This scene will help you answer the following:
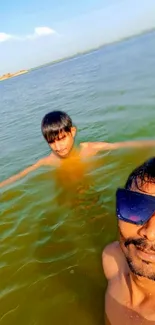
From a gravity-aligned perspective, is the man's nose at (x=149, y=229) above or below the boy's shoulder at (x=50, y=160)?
above

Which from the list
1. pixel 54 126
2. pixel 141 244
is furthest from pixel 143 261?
pixel 54 126

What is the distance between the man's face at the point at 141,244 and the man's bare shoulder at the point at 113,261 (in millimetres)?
602

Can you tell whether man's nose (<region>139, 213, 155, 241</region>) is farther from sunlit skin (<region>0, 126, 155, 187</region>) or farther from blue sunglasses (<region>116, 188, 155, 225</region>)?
sunlit skin (<region>0, 126, 155, 187</region>)

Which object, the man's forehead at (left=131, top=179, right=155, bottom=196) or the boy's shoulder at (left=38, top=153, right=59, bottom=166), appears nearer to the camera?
the man's forehead at (left=131, top=179, right=155, bottom=196)

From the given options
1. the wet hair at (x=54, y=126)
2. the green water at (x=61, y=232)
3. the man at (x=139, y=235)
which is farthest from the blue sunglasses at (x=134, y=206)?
the wet hair at (x=54, y=126)

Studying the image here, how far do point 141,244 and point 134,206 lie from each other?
0.67 ft

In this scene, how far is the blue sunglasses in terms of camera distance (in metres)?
1.78

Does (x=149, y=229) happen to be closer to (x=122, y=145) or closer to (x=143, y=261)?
(x=143, y=261)

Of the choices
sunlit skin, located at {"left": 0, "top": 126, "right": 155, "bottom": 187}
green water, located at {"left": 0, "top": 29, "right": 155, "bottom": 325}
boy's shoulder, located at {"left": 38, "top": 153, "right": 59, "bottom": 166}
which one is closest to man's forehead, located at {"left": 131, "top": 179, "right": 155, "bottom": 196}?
green water, located at {"left": 0, "top": 29, "right": 155, "bottom": 325}

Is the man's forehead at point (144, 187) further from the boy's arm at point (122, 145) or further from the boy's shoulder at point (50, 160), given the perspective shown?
the boy's shoulder at point (50, 160)

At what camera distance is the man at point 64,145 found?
4.86 m

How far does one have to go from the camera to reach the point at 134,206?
184cm

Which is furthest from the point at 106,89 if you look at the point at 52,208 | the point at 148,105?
the point at 52,208

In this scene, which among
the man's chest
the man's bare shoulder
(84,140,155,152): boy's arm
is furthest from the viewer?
(84,140,155,152): boy's arm
